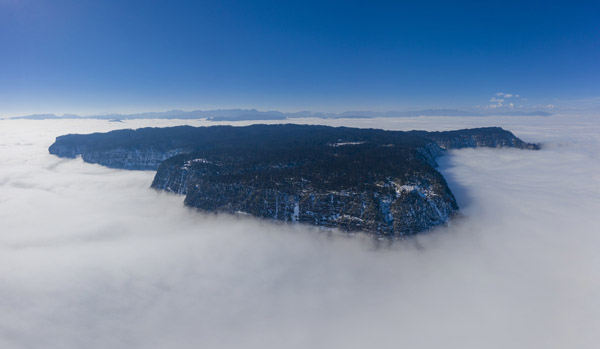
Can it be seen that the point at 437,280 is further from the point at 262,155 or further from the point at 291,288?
the point at 262,155

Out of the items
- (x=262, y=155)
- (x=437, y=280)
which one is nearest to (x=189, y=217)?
(x=262, y=155)

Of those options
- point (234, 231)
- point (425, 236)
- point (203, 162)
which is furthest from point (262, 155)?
point (425, 236)

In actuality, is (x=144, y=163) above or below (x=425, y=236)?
above

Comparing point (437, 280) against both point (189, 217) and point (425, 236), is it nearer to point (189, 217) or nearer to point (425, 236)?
point (425, 236)

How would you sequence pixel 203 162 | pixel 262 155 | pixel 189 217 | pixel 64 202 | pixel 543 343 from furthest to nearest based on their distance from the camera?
pixel 262 155 < pixel 203 162 < pixel 64 202 < pixel 189 217 < pixel 543 343

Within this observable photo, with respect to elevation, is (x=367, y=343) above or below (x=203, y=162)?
below

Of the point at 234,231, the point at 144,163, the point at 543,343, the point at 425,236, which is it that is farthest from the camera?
the point at 144,163

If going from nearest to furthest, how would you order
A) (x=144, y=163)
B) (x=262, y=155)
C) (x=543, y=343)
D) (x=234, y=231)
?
(x=543, y=343)
(x=234, y=231)
(x=262, y=155)
(x=144, y=163)

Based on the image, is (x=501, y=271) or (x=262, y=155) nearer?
(x=501, y=271)

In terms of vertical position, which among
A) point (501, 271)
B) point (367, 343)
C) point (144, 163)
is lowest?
point (367, 343)
